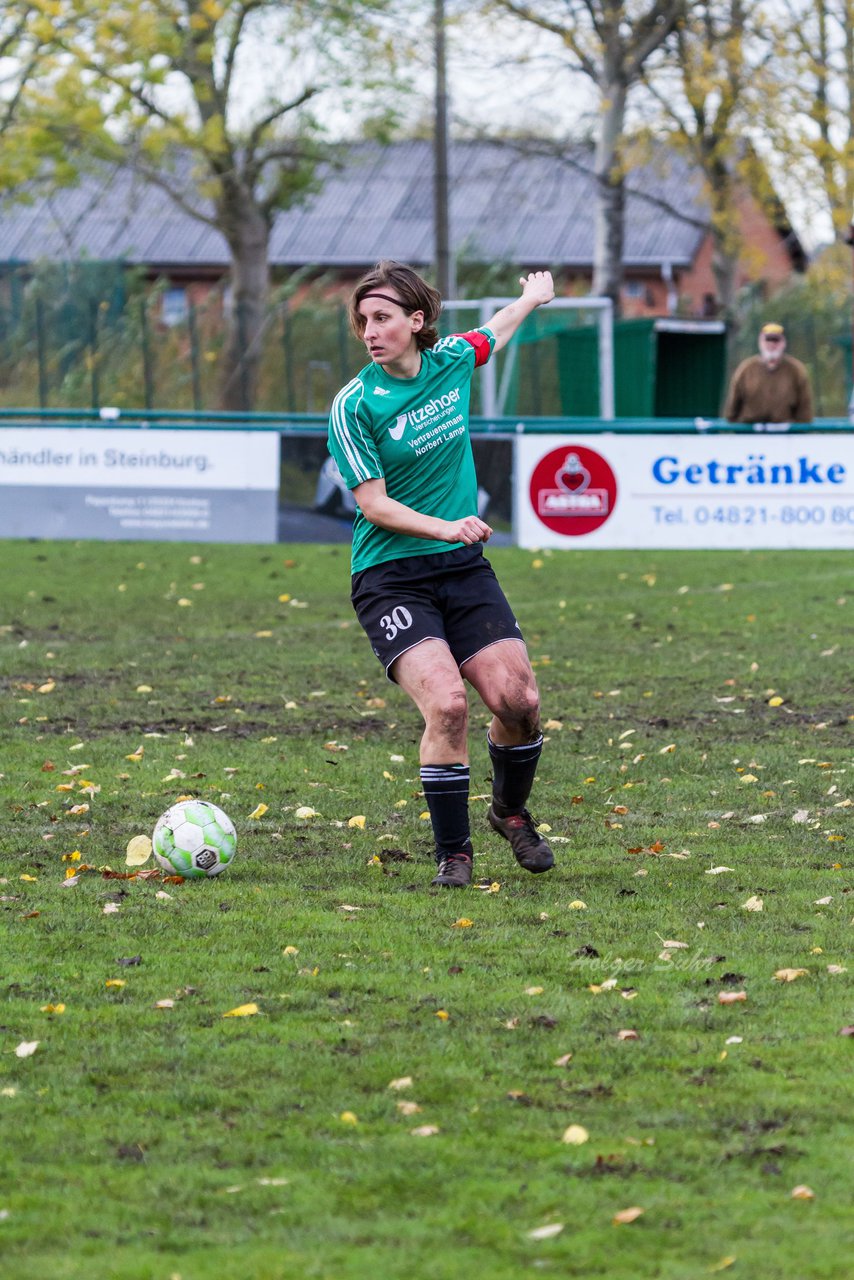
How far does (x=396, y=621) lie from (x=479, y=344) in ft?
3.75

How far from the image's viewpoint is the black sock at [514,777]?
21.2 feet

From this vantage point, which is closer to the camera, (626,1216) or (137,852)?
(626,1216)

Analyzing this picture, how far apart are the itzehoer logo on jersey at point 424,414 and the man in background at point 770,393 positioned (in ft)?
38.1

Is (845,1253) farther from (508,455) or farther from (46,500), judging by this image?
(46,500)

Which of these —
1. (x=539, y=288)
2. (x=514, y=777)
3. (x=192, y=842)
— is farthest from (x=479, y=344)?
(x=192, y=842)

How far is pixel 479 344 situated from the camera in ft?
21.6

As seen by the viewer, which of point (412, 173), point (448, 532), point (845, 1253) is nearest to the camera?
point (845, 1253)

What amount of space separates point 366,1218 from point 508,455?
13832mm

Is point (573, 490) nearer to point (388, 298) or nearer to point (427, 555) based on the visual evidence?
point (427, 555)

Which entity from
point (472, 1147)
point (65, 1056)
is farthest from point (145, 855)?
point (472, 1147)

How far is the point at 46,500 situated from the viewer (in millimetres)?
17562

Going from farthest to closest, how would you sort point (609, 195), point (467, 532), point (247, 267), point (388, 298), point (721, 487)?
point (247, 267)
point (609, 195)
point (721, 487)
point (388, 298)
point (467, 532)

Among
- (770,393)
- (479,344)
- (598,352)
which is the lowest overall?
(479,344)

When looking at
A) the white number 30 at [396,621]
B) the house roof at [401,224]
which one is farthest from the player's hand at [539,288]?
the house roof at [401,224]
